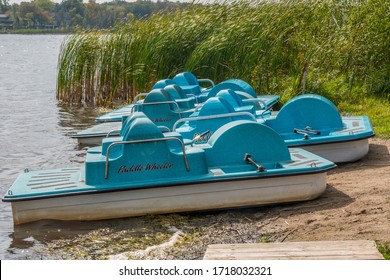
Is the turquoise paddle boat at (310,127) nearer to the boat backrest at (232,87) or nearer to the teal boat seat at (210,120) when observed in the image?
the teal boat seat at (210,120)

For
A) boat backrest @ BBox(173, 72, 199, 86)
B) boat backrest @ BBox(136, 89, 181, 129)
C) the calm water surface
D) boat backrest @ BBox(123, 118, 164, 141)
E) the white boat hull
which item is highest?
boat backrest @ BBox(123, 118, 164, 141)

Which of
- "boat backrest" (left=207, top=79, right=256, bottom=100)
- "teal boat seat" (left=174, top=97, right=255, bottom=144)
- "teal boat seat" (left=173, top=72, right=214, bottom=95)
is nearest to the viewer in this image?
"teal boat seat" (left=174, top=97, right=255, bottom=144)

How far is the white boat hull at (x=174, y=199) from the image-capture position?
8.16 m

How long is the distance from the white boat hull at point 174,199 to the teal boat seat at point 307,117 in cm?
253

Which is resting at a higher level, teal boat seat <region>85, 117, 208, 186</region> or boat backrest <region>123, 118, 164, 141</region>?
boat backrest <region>123, 118, 164, 141</region>

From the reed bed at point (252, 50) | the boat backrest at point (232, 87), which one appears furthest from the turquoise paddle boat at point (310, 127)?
the reed bed at point (252, 50)

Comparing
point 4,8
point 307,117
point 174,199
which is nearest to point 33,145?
point 307,117

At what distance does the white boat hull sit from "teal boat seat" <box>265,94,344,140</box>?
2.53 meters

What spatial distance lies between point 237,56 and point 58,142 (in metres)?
4.48

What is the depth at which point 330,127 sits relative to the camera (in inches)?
423

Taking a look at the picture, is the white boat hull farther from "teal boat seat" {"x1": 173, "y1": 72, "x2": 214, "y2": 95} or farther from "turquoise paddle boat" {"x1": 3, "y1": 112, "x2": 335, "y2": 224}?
"teal boat seat" {"x1": 173, "y1": 72, "x2": 214, "y2": 95}

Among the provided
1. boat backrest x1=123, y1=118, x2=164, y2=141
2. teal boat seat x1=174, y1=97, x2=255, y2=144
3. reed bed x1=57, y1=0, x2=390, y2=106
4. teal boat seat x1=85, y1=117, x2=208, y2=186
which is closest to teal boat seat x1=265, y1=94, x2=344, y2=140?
teal boat seat x1=174, y1=97, x2=255, y2=144

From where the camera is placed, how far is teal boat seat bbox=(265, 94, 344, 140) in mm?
10750

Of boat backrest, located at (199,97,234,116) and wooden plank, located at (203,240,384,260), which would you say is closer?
wooden plank, located at (203,240,384,260)
